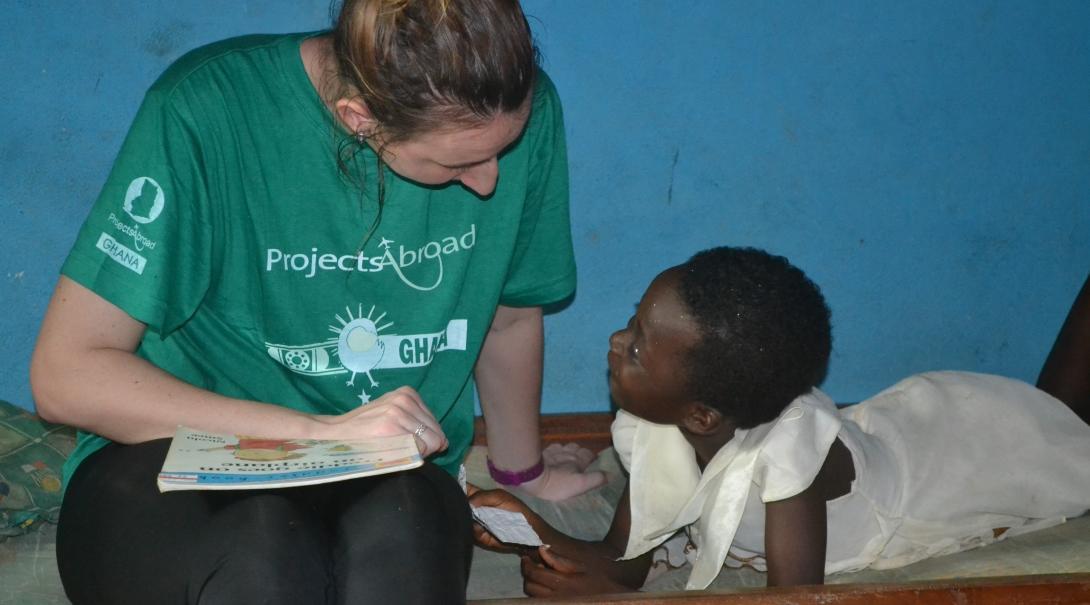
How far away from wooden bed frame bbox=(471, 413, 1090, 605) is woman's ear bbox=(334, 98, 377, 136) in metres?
0.64

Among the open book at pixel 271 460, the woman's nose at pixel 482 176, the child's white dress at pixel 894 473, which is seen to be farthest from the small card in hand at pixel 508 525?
the woman's nose at pixel 482 176

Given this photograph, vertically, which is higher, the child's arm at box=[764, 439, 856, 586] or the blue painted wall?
the blue painted wall

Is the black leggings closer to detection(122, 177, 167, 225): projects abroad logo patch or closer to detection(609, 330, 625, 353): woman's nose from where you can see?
detection(122, 177, 167, 225): projects abroad logo patch

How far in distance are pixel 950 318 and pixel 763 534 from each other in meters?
0.87

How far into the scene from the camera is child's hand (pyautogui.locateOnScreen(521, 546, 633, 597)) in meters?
1.74

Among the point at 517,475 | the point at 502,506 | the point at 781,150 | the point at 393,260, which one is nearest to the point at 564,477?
the point at 517,475

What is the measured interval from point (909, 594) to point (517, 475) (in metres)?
0.77

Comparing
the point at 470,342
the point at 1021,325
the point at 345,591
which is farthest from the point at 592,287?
the point at 345,591

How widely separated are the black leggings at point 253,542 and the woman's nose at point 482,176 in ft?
1.28

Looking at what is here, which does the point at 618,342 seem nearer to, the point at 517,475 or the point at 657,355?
the point at 657,355

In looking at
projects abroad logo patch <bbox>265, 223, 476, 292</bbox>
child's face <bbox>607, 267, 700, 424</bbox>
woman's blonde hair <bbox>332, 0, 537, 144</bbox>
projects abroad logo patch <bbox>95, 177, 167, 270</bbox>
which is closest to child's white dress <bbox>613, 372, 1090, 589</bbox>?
child's face <bbox>607, 267, 700, 424</bbox>

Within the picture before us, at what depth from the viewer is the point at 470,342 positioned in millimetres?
1729

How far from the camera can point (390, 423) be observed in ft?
4.46

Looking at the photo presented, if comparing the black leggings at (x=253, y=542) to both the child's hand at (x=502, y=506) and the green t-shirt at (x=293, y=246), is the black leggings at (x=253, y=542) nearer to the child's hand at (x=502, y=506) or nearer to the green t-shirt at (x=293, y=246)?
the green t-shirt at (x=293, y=246)
